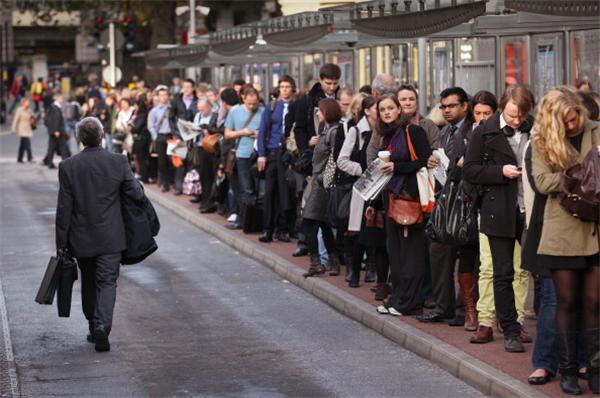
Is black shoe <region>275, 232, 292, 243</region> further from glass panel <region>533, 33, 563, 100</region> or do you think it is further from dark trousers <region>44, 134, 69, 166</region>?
dark trousers <region>44, 134, 69, 166</region>

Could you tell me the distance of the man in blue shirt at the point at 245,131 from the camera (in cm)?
1867

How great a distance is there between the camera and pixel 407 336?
36.0 ft

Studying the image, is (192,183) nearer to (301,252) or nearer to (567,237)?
(301,252)

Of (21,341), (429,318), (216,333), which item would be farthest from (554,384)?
(21,341)

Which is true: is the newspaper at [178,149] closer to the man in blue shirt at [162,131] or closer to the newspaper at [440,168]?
the man in blue shirt at [162,131]

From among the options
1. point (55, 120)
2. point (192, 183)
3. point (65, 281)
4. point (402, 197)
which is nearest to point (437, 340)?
point (402, 197)

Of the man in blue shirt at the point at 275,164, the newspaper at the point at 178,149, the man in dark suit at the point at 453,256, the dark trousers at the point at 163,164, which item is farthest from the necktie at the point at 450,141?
the dark trousers at the point at 163,164

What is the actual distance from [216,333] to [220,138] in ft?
30.2

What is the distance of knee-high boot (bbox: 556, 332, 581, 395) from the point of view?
8.69 metres

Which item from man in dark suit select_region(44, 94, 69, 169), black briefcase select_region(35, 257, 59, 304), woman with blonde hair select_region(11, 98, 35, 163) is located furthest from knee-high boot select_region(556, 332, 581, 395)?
woman with blonde hair select_region(11, 98, 35, 163)

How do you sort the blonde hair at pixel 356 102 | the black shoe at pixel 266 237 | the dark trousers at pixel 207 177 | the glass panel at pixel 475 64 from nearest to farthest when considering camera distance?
the blonde hair at pixel 356 102 → the glass panel at pixel 475 64 → the black shoe at pixel 266 237 → the dark trousers at pixel 207 177

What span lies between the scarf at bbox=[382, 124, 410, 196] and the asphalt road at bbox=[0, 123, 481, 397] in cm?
117

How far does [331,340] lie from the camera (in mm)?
11438

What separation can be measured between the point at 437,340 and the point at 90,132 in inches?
119
